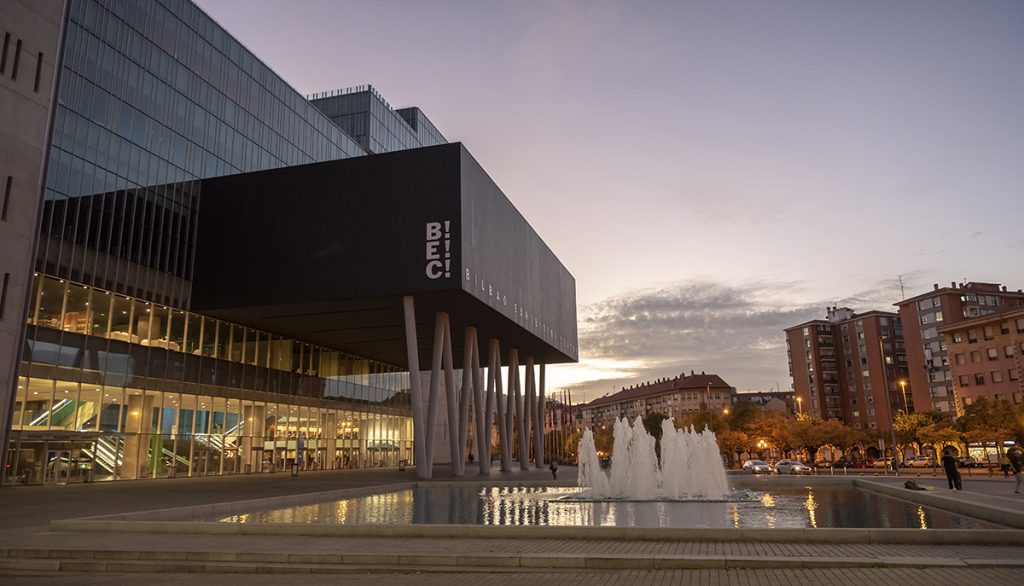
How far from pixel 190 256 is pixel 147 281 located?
3321 mm

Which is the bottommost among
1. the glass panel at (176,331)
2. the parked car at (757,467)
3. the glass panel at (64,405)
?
the parked car at (757,467)

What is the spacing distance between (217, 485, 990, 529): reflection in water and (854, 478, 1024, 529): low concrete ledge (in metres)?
0.31

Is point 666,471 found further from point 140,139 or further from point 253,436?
point 140,139

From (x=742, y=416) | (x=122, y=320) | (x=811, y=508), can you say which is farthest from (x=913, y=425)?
(x=122, y=320)

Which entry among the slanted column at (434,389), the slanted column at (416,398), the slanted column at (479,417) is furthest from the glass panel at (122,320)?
the slanted column at (479,417)

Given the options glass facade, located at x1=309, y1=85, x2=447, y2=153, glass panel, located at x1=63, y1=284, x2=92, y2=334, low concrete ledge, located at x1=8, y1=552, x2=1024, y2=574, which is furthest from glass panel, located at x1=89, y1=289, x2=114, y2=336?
glass facade, located at x1=309, y1=85, x2=447, y2=153

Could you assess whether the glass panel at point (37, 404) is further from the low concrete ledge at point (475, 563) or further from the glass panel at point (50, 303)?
the low concrete ledge at point (475, 563)

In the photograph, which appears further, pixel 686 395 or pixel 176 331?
pixel 686 395

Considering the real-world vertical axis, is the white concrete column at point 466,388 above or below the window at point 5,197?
below

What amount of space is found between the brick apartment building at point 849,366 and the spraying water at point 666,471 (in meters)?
110

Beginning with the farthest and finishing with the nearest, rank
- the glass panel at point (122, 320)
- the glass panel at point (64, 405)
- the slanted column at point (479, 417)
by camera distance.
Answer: the slanted column at point (479, 417), the glass panel at point (122, 320), the glass panel at point (64, 405)

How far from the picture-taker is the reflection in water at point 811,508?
15656 mm

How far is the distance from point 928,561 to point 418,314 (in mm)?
34673

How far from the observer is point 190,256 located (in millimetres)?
40344
